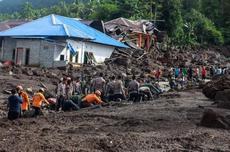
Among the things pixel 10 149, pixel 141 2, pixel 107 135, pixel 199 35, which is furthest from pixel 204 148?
pixel 199 35

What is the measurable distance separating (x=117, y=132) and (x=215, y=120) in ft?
10.2

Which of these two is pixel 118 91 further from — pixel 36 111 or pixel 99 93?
pixel 36 111

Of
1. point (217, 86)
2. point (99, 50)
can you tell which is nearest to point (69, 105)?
point (217, 86)

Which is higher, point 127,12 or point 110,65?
point 127,12

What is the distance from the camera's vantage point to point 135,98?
921 inches

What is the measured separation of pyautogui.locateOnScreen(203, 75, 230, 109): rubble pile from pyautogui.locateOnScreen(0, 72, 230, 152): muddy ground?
908mm

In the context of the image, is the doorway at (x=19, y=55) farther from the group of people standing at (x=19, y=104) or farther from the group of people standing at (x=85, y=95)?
the group of people standing at (x=19, y=104)

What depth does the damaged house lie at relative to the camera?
143 ft

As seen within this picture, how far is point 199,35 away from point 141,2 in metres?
13.6

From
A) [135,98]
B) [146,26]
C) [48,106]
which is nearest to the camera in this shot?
[48,106]

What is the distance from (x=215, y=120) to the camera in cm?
1527

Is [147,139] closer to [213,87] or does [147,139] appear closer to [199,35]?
[213,87]

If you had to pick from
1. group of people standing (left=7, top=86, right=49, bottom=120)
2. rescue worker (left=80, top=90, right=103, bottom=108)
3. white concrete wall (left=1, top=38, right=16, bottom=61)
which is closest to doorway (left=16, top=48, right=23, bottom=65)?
white concrete wall (left=1, top=38, right=16, bottom=61)

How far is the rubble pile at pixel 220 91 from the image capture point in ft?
62.8
